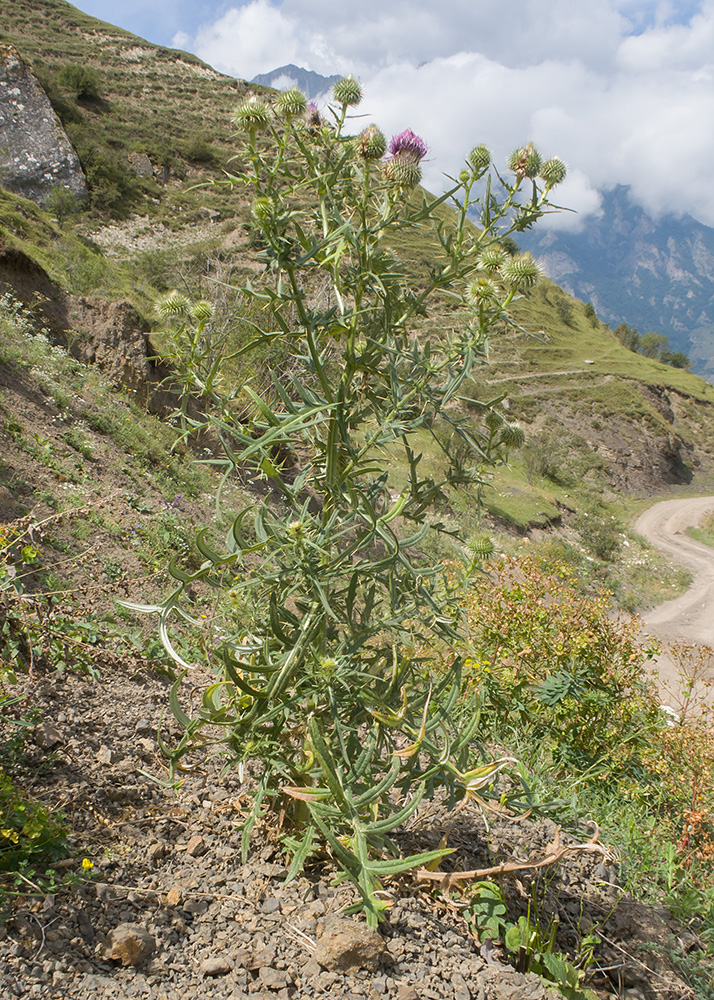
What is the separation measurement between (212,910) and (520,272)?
8.34ft

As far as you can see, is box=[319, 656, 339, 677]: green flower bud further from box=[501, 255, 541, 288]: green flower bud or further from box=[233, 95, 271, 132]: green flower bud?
box=[233, 95, 271, 132]: green flower bud

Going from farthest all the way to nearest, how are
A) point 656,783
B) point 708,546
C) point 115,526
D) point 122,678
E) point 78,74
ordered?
point 78,74
point 708,546
point 115,526
point 656,783
point 122,678

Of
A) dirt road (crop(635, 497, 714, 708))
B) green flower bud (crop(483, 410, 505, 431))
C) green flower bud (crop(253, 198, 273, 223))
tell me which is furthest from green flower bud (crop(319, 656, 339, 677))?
dirt road (crop(635, 497, 714, 708))

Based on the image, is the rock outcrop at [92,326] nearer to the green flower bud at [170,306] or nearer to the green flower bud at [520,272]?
the green flower bud at [170,306]

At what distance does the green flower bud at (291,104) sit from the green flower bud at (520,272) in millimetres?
969

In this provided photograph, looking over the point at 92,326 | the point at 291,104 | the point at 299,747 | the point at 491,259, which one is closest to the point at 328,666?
the point at 299,747

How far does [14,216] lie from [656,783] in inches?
615

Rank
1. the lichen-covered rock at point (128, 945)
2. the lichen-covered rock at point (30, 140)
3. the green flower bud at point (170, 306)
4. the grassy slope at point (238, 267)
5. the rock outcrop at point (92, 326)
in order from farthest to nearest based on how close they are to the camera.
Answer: the lichen-covered rock at point (30, 140), the grassy slope at point (238, 267), the rock outcrop at point (92, 326), the green flower bud at point (170, 306), the lichen-covered rock at point (128, 945)

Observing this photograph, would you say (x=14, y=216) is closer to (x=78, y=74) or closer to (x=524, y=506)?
(x=524, y=506)

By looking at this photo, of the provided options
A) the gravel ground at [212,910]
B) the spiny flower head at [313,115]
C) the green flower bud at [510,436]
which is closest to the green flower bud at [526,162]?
the spiny flower head at [313,115]

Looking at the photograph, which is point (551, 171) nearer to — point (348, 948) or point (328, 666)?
point (328, 666)

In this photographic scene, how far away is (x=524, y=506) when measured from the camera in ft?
56.5

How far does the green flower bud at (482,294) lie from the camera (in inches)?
80.8

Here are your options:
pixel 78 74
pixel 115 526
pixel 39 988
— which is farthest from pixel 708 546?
pixel 78 74
